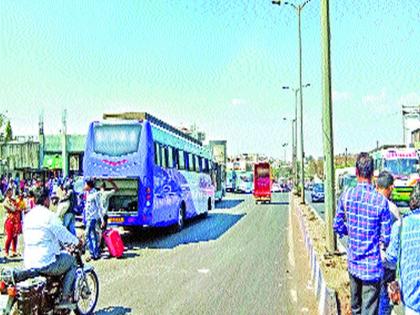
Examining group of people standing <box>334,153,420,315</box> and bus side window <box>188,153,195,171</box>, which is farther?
bus side window <box>188,153,195,171</box>

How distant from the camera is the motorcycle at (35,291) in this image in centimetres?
620

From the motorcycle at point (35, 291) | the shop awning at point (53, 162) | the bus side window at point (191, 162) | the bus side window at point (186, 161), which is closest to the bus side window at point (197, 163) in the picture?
the bus side window at point (191, 162)

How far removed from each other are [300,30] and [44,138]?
3086 cm

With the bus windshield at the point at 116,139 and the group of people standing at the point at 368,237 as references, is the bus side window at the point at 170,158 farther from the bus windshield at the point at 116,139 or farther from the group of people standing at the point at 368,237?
the group of people standing at the point at 368,237

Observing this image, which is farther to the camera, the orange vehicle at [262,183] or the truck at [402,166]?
the orange vehicle at [262,183]

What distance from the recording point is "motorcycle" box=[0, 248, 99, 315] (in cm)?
620

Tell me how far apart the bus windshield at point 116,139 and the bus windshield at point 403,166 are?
70.2ft

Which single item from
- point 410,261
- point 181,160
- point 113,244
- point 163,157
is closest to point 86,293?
point 410,261

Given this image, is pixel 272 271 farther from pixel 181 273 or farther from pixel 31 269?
pixel 31 269

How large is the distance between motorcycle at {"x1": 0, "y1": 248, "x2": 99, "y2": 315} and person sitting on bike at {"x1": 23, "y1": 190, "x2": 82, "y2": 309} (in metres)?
0.09

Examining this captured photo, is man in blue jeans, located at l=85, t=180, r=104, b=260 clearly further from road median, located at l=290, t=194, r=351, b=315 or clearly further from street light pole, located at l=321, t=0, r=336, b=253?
street light pole, located at l=321, t=0, r=336, b=253


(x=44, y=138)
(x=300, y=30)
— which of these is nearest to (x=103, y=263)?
(x=300, y=30)

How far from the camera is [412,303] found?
384 centimetres

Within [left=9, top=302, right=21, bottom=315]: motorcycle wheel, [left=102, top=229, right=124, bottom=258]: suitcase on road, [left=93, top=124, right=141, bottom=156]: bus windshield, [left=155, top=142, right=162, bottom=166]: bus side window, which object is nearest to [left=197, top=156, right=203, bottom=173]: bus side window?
[left=155, top=142, right=162, bottom=166]: bus side window
